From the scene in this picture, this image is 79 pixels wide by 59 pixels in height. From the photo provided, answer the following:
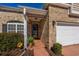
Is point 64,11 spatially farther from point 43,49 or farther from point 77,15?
point 43,49

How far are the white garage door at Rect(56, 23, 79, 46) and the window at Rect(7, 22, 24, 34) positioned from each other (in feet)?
8.36

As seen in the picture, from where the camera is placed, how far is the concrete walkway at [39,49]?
36.5 ft

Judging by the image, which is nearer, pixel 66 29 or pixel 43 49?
pixel 43 49

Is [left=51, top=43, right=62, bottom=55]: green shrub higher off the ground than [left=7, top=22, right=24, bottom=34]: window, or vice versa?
[left=7, top=22, right=24, bottom=34]: window

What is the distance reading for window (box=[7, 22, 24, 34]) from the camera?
1295cm

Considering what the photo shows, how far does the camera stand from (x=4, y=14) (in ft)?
41.3

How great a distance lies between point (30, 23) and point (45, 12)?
206cm

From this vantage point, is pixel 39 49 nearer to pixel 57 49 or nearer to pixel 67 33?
pixel 57 49

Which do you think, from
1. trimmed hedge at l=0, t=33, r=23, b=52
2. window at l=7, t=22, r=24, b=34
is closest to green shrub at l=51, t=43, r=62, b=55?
trimmed hedge at l=0, t=33, r=23, b=52

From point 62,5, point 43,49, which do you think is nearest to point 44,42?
point 43,49

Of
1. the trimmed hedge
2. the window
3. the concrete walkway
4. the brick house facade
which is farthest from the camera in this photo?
the window

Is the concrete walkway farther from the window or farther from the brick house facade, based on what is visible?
the window

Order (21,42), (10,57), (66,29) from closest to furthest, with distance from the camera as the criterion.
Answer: (10,57)
(21,42)
(66,29)

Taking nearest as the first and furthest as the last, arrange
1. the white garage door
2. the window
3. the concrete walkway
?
the concrete walkway → the white garage door → the window
